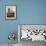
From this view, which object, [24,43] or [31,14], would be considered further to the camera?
[31,14]

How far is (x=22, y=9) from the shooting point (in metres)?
4.44

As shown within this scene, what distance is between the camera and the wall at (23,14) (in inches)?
173

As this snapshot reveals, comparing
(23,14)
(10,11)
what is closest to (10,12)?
(10,11)

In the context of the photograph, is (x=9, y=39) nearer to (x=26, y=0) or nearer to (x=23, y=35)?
(x=23, y=35)

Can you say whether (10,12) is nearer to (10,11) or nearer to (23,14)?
(10,11)

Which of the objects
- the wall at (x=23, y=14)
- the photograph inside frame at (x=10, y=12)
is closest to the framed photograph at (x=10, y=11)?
the photograph inside frame at (x=10, y=12)

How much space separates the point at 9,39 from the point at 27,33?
64 centimetres

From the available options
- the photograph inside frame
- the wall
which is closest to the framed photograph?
the photograph inside frame

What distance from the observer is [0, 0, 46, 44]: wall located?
4.40m

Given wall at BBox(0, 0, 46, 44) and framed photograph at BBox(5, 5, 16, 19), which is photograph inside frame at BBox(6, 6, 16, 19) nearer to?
framed photograph at BBox(5, 5, 16, 19)

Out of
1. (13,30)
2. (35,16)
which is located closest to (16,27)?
(13,30)

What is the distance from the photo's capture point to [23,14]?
444 centimetres

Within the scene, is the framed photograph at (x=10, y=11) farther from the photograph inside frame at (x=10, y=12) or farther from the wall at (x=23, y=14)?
the wall at (x=23, y=14)

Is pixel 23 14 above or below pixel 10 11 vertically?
below
